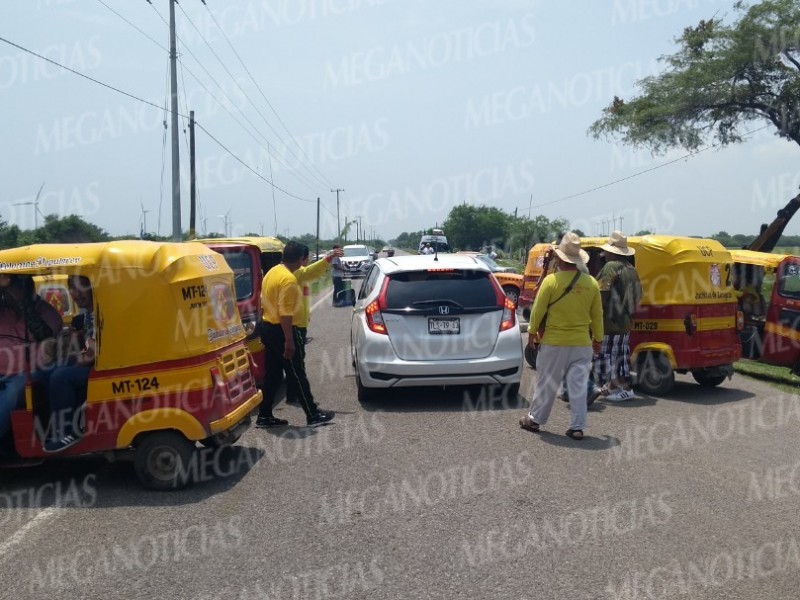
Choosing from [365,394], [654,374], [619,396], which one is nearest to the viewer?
[365,394]

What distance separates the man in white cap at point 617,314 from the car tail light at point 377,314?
2.57 meters

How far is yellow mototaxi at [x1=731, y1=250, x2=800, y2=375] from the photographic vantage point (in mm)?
11359

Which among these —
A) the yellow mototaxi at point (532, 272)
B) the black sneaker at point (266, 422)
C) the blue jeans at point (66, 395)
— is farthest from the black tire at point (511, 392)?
the yellow mototaxi at point (532, 272)

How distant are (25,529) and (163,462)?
1131 millimetres

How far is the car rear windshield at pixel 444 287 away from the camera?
9.14m

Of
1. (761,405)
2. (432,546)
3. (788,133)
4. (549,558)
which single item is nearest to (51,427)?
(432,546)

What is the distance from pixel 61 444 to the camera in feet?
20.6

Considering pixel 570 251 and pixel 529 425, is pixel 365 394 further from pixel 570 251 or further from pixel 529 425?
pixel 570 251

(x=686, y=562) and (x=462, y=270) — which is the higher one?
(x=462, y=270)

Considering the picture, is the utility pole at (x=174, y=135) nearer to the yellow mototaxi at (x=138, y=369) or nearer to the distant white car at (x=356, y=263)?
the distant white car at (x=356, y=263)

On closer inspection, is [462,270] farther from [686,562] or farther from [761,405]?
[686,562]

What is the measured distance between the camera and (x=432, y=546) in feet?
16.0

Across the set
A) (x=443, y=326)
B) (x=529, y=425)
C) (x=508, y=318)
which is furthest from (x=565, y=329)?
(x=443, y=326)

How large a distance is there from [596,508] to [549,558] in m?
0.98
